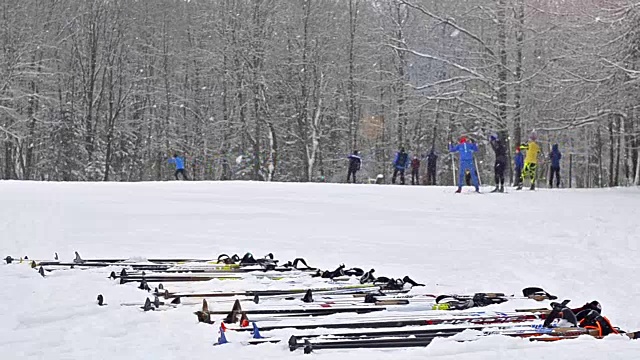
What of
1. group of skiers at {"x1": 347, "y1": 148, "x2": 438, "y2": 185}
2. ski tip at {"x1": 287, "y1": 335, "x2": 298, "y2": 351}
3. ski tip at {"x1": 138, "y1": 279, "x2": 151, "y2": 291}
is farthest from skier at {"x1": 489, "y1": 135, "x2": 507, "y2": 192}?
ski tip at {"x1": 287, "y1": 335, "x2": 298, "y2": 351}

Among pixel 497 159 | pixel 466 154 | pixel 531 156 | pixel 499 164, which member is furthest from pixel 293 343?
pixel 531 156

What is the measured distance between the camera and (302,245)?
12.0 meters

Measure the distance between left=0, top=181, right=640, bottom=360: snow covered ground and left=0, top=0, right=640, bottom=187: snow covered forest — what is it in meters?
13.5

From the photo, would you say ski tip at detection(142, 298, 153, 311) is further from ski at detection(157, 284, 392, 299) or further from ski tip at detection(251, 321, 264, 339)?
ski tip at detection(251, 321, 264, 339)

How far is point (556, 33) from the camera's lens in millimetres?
27547

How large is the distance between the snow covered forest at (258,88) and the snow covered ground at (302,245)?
13.5 m

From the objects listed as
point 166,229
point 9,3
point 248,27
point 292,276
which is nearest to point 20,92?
point 9,3

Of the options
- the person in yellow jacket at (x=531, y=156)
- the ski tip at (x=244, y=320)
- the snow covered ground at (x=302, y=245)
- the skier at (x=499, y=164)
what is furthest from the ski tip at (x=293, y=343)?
the person in yellow jacket at (x=531, y=156)

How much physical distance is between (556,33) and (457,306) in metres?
23.1

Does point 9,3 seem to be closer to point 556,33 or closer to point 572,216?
point 556,33

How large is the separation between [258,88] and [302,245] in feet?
110

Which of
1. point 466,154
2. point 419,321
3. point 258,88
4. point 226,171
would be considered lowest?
point 419,321

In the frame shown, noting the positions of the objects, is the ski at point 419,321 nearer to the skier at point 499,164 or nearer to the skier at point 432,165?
the skier at point 499,164

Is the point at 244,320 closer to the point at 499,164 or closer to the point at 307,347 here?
the point at 307,347
